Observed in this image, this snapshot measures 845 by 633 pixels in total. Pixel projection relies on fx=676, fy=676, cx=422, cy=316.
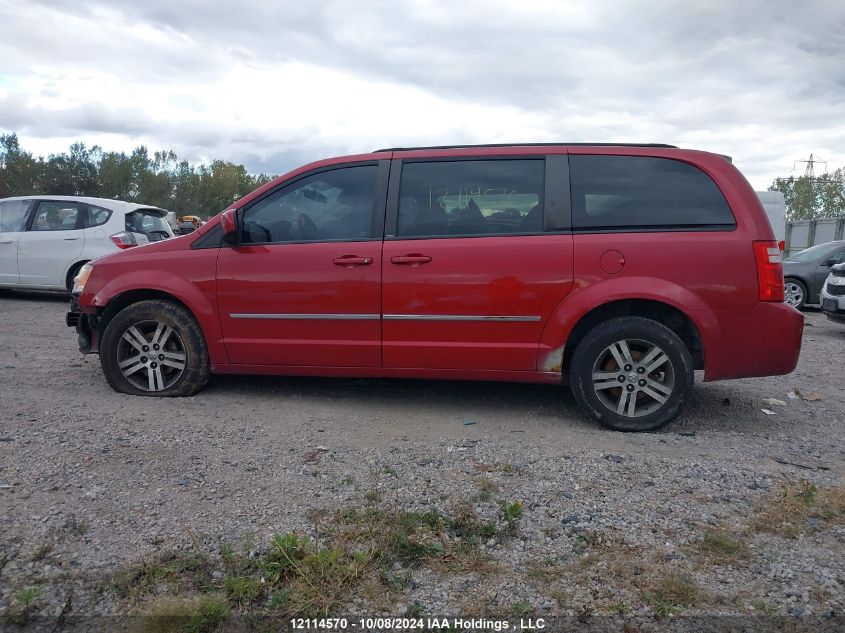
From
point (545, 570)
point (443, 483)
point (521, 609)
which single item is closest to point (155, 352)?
point (443, 483)

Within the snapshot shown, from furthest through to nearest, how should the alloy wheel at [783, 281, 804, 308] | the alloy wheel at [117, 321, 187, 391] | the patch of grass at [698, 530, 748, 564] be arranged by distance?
the alloy wheel at [783, 281, 804, 308] → the alloy wheel at [117, 321, 187, 391] → the patch of grass at [698, 530, 748, 564]

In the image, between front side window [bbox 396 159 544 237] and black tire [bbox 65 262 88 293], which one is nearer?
front side window [bbox 396 159 544 237]

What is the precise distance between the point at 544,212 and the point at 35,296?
1033 cm

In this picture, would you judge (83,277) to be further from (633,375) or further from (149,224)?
(149,224)

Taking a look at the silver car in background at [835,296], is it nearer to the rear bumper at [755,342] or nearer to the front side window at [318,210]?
the rear bumper at [755,342]

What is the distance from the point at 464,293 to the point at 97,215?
8112 mm

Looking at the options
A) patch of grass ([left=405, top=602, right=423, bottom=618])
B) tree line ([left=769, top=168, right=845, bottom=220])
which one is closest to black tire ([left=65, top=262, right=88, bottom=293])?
patch of grass ([left=405, top=602, right=423, bottom=618])

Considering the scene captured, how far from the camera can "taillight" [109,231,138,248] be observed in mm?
10375

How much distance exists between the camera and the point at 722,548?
284cm

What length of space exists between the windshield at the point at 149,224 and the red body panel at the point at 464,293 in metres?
6.05

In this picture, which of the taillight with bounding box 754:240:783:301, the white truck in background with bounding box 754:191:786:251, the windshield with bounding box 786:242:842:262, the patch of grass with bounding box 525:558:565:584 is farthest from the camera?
the white truck in background with bounding box 754:191:786:251

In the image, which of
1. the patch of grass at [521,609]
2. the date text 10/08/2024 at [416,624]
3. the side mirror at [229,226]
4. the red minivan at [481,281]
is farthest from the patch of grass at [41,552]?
the side mirror at [229,226]

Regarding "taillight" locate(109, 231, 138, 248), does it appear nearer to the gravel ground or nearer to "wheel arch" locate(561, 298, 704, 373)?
the gravel ground

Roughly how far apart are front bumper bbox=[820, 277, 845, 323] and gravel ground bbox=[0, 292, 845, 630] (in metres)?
4.08
